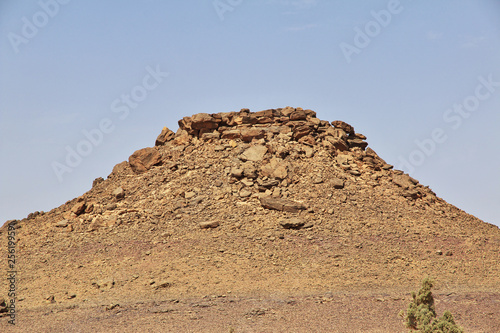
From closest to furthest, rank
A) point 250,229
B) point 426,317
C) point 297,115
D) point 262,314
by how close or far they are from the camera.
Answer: point 426,317 → point 262,314 → point 250,229 → point 297,115

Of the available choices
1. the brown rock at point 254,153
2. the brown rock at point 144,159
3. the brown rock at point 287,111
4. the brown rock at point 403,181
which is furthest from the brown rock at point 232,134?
the brown rock at point 403,181

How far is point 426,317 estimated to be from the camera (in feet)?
57.9

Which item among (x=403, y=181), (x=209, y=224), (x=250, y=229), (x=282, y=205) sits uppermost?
(x=403, y=181)

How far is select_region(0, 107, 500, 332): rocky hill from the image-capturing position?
2372 cm

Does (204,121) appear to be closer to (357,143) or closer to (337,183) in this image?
(337,183)

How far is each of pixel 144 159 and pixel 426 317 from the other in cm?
1779

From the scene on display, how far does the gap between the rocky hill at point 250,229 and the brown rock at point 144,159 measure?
0.23 ft

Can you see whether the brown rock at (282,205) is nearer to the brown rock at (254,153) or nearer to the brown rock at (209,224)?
the brown rock at (209,224)

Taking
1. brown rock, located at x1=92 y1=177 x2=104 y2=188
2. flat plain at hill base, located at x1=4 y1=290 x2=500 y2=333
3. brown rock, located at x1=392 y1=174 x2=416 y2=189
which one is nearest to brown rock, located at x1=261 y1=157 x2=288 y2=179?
brown rock, located at x1=392 y1=174 x2=416 y2=189

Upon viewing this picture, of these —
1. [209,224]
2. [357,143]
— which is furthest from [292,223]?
[357,143]

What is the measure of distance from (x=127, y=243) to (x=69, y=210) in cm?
568

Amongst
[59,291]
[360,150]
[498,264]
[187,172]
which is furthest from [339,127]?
[59,291]

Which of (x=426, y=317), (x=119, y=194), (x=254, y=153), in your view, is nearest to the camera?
(x=426, y=317)

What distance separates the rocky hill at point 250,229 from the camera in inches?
934
